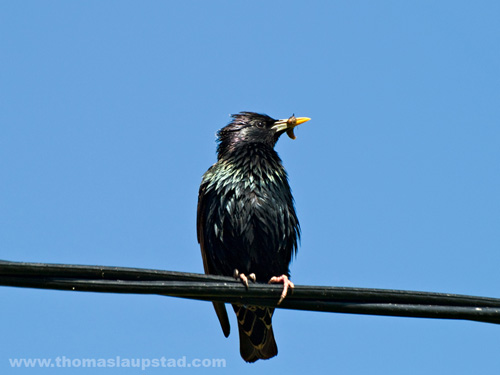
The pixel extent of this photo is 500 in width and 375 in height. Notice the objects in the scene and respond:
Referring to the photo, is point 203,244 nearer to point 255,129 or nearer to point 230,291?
point 255,129

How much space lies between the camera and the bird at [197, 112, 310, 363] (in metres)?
5.34

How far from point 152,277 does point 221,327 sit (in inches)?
96.8

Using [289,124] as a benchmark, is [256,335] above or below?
below

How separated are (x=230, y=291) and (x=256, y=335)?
2.49m

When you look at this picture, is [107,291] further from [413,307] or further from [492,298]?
[492,298]

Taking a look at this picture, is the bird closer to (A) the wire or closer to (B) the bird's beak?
(B) the bird's beak

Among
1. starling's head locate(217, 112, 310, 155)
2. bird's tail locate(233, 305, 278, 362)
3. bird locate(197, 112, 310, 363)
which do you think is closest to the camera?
bird locate(197, 112, 310, 363)

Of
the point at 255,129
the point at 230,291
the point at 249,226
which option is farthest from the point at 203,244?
the point at 230,291

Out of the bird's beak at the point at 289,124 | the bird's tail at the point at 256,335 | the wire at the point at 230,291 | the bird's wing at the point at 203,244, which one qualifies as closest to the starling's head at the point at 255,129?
the bird's beak at the point at 289,124

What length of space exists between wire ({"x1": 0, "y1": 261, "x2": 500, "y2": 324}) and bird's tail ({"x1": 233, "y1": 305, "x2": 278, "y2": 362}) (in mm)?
2376

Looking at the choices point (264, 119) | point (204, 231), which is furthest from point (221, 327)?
point (264, 119)

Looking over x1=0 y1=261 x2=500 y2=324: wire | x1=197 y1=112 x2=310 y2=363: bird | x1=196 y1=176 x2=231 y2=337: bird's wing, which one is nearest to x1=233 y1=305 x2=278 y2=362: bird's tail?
x1=197 y1=112 x2=310 y2=363: bird

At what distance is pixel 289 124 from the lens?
641 cm

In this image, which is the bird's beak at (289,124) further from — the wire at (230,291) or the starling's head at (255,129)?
the wire at (230,291)
